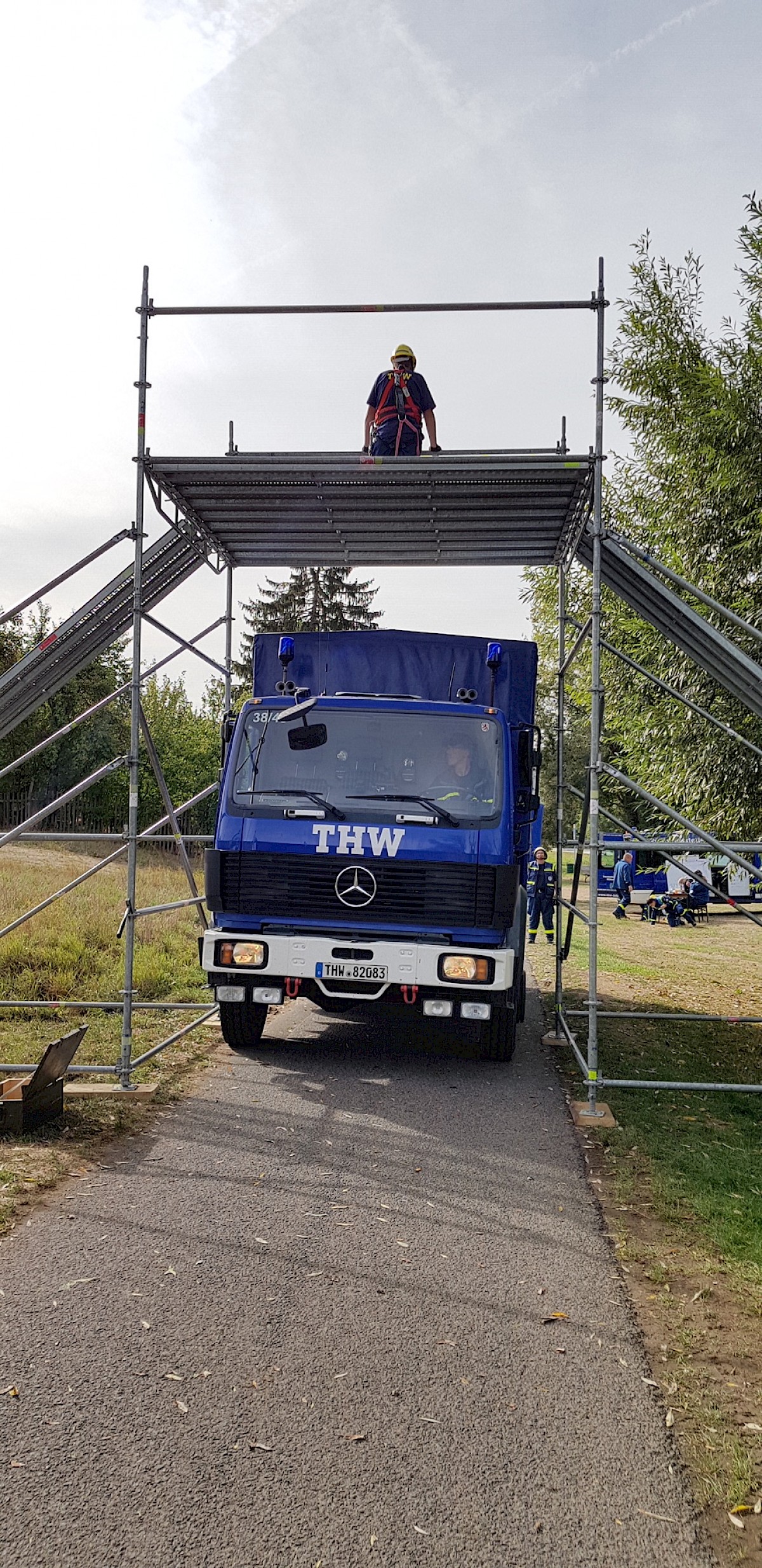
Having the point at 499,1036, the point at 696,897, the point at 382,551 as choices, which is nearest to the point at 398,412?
the point at 382,551

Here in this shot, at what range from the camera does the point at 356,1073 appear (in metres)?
7.51

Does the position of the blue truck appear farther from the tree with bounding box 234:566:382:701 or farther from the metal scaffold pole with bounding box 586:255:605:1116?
the tree with bounding box 234:566:382:701

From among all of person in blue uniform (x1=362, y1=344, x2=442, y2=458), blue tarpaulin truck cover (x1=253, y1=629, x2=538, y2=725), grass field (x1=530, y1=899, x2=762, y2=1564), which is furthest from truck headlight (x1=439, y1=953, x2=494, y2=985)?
person in blue uniform (x1=362, y1=344, x2=442, y2=458)

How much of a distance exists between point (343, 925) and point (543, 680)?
28.6m

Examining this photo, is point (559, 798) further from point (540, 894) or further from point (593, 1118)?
point (540, 894)

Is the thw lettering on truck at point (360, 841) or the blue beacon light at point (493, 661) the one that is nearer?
the thw lettering on truck at point (360, 841)

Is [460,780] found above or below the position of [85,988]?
above

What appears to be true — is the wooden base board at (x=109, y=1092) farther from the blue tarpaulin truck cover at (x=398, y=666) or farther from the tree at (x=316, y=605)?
the tree at (x=316, y=605)

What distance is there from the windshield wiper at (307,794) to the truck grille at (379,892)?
30 centimetres

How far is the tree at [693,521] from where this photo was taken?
10664 millimetres

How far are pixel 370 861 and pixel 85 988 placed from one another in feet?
15.2

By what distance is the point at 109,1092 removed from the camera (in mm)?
6703

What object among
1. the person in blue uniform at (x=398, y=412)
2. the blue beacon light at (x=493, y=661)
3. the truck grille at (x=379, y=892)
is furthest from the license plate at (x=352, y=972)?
the person in blue uniform at (x=398, y=412)

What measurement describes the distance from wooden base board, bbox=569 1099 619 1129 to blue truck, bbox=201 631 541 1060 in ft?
2.82
